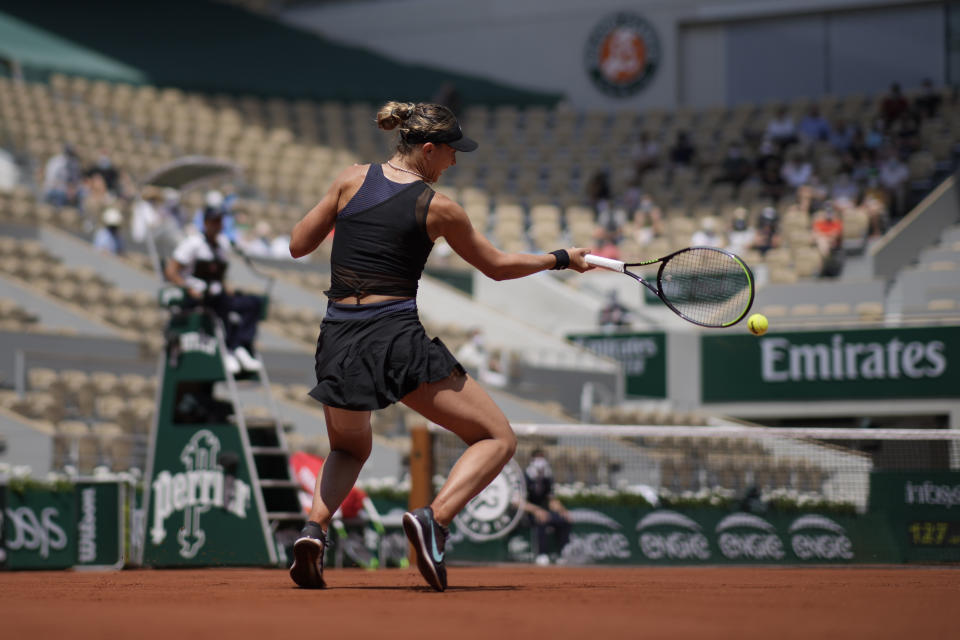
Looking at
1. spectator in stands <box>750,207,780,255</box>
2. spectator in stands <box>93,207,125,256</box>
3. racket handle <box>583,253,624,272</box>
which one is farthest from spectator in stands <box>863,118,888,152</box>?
racket handle <box>583,253,624,272</box>

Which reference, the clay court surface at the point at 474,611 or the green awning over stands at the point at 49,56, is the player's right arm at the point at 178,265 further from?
the green awning over stands at the point at 49,56

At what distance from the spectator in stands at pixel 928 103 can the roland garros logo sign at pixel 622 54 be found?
26.0 ft

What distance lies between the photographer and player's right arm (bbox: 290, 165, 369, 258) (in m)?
5.44

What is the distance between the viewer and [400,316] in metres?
5.37

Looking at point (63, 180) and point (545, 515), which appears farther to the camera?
point (63, 180)

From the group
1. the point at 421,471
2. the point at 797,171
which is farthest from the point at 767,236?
the point at 421,471

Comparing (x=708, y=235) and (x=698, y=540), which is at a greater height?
(x=708, y=235)

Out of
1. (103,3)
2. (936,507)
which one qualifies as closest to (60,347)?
(936,507)

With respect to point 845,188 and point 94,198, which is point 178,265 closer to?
point 94,198

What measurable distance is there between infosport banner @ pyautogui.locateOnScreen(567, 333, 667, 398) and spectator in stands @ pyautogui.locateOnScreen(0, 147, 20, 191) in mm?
10198

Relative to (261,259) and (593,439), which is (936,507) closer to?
(593,439)

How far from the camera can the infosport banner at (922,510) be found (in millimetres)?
10180

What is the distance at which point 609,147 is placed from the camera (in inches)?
1149

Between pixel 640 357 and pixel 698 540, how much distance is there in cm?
951
